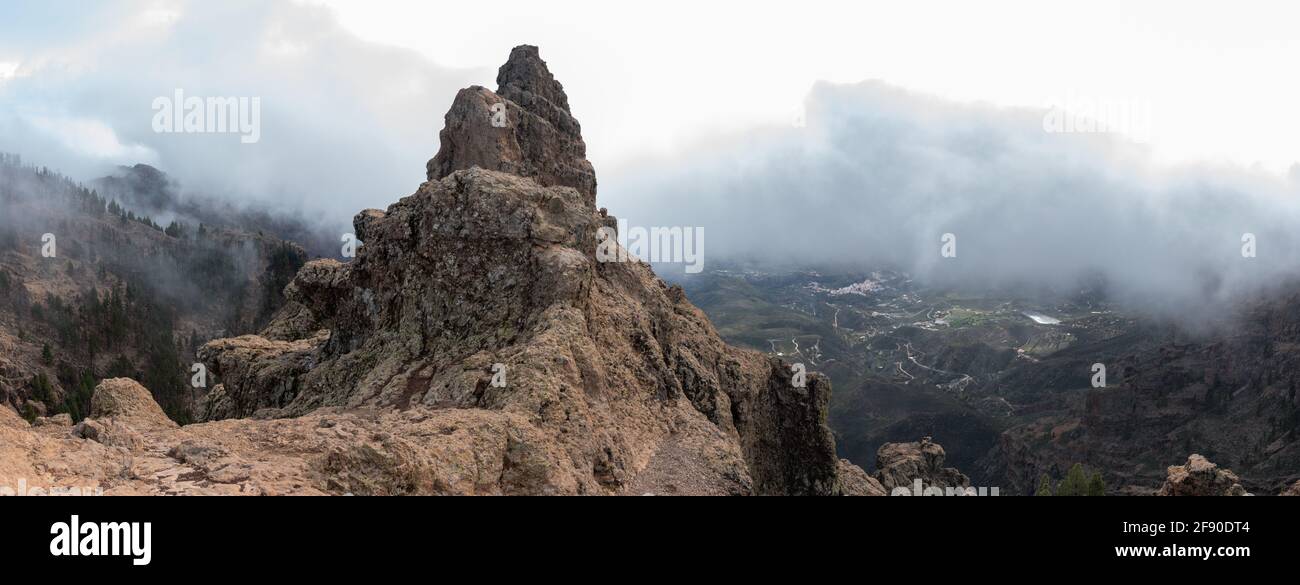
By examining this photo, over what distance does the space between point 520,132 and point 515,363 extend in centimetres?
2844

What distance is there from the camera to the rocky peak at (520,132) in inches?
1998

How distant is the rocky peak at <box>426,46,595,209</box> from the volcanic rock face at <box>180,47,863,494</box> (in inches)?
7.9

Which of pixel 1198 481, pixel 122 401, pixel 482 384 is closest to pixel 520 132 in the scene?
pixel 122 401

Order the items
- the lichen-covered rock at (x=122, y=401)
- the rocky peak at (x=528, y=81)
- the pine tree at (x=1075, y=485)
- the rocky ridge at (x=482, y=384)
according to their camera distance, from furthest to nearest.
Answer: the pine tree at (x=1075, y=485) → the rocky peak at (x=528, y=81) → the lichen-covered rock at (x=122, y=401) → the rocky ridge at (x=482, y=384)

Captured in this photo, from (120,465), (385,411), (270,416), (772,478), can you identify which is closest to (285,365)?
(270,416)

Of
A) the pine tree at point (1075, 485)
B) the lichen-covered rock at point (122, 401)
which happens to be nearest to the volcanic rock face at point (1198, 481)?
the lichen-covered rock at point (122, 401)

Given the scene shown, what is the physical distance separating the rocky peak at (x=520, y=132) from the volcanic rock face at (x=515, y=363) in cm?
20

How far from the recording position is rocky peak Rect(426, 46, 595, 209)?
5075cm

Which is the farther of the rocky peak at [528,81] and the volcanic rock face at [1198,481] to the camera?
the rocky peak at [528,81]

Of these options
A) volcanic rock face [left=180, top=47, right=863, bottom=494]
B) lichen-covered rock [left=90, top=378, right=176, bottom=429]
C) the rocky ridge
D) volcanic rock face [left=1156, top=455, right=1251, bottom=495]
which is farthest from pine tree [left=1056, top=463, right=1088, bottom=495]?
lichen-covered rock [left=90, top=378, right=176, bottom=429]

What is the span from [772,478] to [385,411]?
90.0ft

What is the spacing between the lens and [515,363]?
2989 cm

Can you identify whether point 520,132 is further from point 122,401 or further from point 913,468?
point 913,468

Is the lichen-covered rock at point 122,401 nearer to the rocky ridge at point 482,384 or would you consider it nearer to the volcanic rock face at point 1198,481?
the rocky ridge at point 482,384
